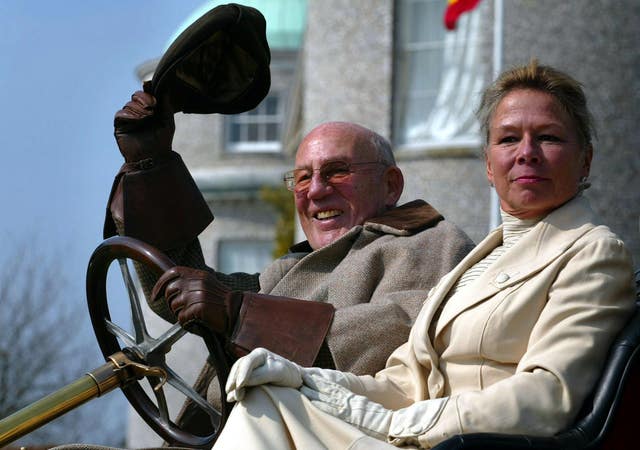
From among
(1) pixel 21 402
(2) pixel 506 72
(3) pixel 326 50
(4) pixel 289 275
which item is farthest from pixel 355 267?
(1) pixel 21 402

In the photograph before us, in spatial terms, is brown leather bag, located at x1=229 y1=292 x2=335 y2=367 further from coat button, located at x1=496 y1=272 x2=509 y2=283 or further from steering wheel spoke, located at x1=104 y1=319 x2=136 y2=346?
coat button, located at x1=496 y1=272 x2=509 y2=283

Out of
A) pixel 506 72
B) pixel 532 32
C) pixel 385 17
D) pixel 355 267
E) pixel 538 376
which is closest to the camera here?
pixel 538 376

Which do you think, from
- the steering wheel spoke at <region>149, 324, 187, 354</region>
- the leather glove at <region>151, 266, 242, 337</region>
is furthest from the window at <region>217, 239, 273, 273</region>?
the leather glove at <region>151, 266, 242, 337</region>

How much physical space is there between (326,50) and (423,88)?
142 cm

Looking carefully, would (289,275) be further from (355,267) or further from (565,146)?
(565,146)

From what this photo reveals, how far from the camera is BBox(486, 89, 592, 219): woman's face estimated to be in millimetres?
4379

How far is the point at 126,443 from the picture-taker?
23.9m

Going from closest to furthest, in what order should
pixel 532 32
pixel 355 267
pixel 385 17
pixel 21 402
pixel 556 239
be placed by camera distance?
pixel 556 239 → pixel 355 267 → pixel 532 32 → pixel 385 17 → pixel 21 402

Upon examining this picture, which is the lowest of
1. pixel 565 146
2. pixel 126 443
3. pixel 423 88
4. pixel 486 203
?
pixel 126 443

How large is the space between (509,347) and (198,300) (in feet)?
3.34

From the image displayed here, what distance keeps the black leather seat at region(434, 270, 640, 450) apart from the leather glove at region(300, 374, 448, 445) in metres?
0.25

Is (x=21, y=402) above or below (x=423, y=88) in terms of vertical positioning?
below

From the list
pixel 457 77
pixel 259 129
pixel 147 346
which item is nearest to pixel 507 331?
pixel 147 346

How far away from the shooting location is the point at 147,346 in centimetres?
483
